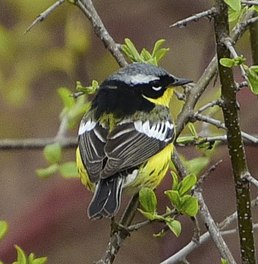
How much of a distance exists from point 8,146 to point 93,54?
199 centimetres

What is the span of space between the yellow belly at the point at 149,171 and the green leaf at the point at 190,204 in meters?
0.60

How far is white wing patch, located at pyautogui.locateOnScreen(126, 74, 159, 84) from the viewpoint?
3.35m

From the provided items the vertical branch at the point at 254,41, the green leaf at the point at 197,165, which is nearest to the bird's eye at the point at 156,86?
the green leaf at the point at 197,165

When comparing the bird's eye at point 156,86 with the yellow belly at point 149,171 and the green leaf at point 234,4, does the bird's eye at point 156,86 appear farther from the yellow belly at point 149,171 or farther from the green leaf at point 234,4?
the green leaf at point 234,4

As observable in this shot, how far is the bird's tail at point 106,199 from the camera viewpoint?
Result: 2.86m

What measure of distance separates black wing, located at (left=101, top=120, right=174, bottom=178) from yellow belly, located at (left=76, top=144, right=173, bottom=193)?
0.08ft

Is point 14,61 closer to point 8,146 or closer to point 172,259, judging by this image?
point 8,146

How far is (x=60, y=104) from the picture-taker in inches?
236

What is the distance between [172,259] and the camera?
2771 millimetres

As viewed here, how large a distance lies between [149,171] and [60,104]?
2.86m

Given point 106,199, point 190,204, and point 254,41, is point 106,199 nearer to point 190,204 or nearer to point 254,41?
point 190,204

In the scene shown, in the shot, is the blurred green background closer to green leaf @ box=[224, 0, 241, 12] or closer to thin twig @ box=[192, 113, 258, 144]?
thin twig @ box=[192, 113, 258, 144]

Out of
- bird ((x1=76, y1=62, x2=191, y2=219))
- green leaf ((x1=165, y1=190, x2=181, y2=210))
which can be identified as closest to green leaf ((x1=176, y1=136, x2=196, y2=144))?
bird ((x1=76, y1=62, x2=191, y2=219))

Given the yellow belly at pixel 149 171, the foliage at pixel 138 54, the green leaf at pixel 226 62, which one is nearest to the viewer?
the green leaf at pixel 226 62
